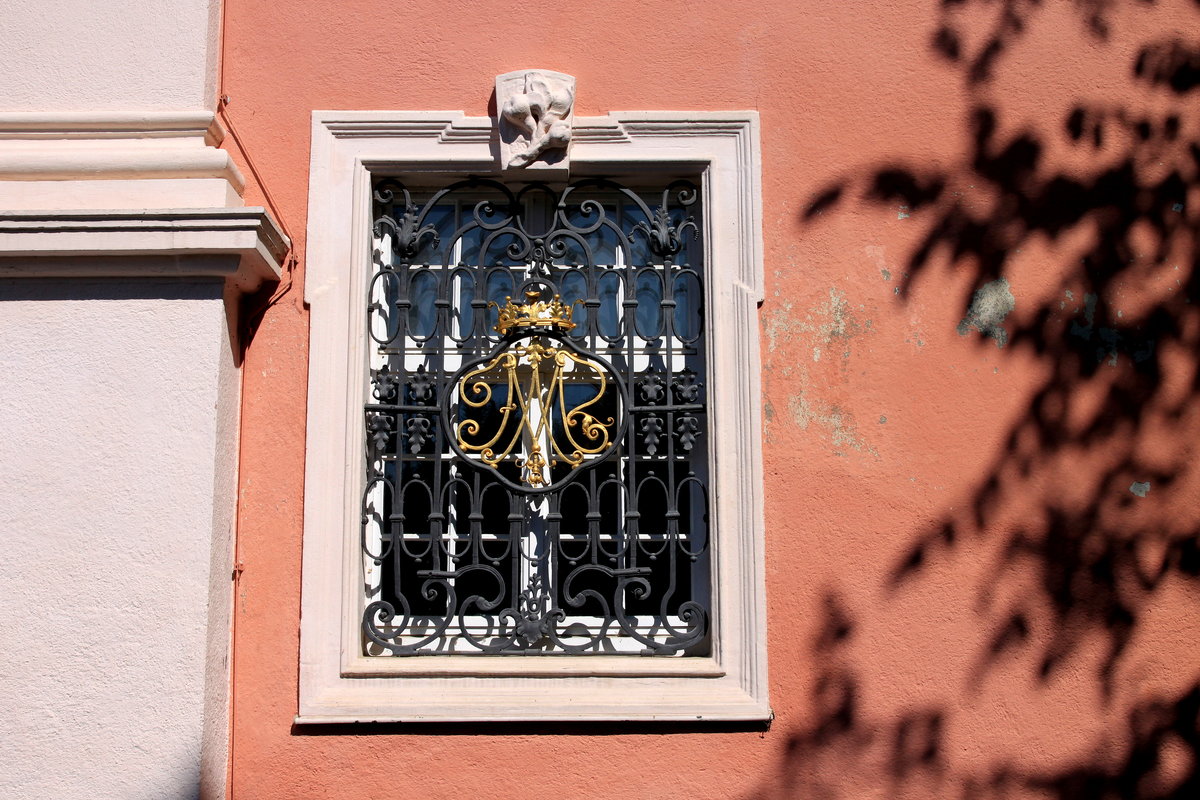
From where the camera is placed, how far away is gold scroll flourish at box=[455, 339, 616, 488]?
12.2 ft

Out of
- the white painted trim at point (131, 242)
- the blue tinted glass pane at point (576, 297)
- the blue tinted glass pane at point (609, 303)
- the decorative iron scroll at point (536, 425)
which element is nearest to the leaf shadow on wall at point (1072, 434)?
the decorative iron scroll at point (536, 425)

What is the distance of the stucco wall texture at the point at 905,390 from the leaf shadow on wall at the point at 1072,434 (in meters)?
0.01

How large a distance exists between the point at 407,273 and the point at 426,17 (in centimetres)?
100

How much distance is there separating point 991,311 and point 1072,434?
21.2 inches

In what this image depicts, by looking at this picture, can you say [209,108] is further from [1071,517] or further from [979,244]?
[1071,517]

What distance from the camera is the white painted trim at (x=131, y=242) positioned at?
3.35 meters

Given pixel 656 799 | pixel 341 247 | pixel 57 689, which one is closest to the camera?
pixel 57 689

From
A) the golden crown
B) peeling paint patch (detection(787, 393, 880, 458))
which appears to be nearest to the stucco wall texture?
peeling paint patch (detection(787, 393, 880, 458))

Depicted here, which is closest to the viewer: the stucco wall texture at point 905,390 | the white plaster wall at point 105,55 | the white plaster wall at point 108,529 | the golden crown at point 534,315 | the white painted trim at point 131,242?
the white plaster wall at point 108,529

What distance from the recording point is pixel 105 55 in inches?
144

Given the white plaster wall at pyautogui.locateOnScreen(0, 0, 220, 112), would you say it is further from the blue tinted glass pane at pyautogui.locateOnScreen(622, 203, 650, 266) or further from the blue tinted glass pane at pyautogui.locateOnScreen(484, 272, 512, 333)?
the blue tinted glass pane at pyautogui.locateOnScreen(622, 203, 650, 266)

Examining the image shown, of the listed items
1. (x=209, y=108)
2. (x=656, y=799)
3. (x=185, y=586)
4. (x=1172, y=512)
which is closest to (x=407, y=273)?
(x=209, y=108)

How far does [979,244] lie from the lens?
3760 mm

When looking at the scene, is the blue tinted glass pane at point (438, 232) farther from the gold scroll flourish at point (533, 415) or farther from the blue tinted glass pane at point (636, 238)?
the blue tinted glass pane at point (636, 238)
